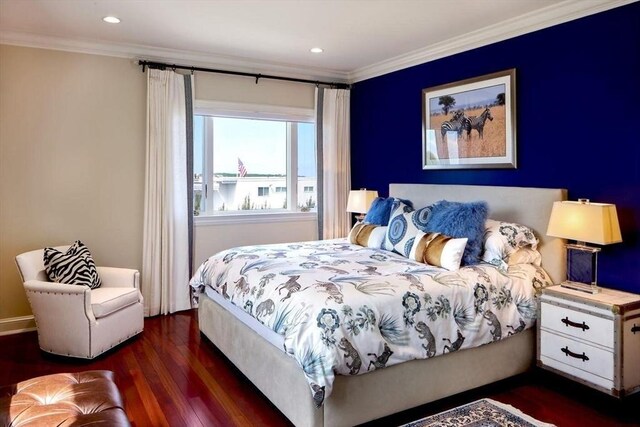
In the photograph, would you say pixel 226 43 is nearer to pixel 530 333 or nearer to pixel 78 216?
pixel 78 216

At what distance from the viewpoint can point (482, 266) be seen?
314 centimetres

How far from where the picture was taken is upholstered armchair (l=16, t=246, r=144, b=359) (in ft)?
11.0

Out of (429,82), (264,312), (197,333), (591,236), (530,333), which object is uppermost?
(429,82)

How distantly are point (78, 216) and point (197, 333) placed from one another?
5.12 feet

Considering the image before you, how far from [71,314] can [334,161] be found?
3207mm

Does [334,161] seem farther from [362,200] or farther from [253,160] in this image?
[253,160]

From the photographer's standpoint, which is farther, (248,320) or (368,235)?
(368,235)

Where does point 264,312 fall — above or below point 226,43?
below

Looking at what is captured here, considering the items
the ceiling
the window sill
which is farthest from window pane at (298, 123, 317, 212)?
the ceiling

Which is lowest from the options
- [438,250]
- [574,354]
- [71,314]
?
[574,354]

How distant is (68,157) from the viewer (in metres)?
4.18

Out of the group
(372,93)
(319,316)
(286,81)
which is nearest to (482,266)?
(319,316)

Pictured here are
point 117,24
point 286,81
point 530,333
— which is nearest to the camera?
point 530,333

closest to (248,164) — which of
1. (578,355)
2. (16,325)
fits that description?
(16,325)
